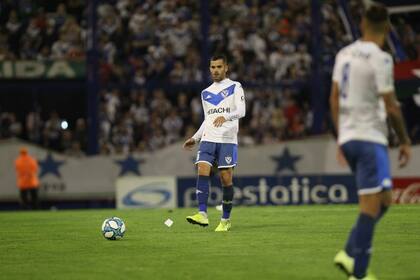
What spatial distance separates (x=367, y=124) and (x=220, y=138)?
19.8 ft

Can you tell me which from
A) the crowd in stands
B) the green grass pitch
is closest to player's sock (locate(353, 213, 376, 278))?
the green grass pitch

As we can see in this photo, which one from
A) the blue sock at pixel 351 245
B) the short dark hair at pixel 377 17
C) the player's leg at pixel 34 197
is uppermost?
the short dark hair at pixel 377 17

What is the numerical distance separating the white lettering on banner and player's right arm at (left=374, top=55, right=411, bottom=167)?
57.2 feet

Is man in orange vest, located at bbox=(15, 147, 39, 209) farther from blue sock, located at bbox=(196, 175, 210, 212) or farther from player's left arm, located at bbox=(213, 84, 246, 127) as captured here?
player's left arm, located at bbox=(213, 84, 246, 127)

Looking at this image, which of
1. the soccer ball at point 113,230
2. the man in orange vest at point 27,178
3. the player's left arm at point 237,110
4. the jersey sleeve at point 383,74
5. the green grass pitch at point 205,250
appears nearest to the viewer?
the jersey sleeve at point 383,74

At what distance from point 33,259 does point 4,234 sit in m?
4.11

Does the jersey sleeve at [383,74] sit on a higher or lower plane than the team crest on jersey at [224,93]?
higher

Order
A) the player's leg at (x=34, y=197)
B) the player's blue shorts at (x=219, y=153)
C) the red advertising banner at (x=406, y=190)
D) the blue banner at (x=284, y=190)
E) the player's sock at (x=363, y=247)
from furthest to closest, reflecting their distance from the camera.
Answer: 1. the player's leg at (x=34, y=197)
2. the blue banner at (x=284, y=190)
3. the red advertising banner at (x=406, y=190)
4. the player's blue shorts at (x=219, y=153)
5. the player's sock at (x=363, y=247)

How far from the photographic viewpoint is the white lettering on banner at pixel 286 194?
84.7 ft

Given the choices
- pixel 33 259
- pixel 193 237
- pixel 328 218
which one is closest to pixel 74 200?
pixel 328 218

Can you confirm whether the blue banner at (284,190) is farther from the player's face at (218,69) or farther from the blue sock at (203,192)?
the player's face at (218,69)

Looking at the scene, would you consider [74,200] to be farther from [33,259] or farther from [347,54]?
[347,54]

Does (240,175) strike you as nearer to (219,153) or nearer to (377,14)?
(219,153)

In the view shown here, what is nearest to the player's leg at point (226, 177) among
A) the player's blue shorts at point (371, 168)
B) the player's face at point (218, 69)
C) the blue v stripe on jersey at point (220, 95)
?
the blue v stripe on jersey at point (220, 95)
